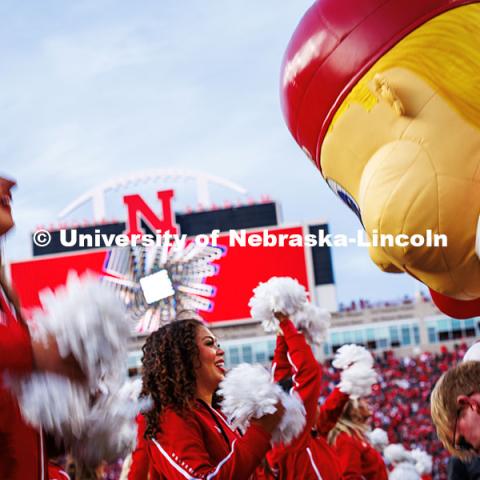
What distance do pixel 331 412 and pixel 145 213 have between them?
87.5 feet

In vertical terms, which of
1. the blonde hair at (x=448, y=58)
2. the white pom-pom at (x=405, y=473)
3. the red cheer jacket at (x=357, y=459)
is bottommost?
the white pom-pom at (x=405, y=473)

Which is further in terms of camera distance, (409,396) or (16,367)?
(409,396)

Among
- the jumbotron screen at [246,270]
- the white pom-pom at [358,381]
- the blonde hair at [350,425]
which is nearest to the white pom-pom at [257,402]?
the white pom-pom at [358,381]

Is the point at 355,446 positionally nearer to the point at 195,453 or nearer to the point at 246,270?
the point at 195,453

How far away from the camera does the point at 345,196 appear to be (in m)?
4.03

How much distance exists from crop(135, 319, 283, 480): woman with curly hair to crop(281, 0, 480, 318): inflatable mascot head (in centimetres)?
91

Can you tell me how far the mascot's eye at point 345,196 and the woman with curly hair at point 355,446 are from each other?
1608 mm

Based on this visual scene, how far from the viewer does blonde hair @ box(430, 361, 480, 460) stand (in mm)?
2396

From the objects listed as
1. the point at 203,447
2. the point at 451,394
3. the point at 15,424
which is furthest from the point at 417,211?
the point at 15,424

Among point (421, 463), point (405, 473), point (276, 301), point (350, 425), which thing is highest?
point (276, 301)

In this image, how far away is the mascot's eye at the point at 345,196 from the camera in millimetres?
3955

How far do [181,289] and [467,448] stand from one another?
2651cm

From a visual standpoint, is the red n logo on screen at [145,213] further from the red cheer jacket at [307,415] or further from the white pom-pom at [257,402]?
the white pom-pom at [257,402]

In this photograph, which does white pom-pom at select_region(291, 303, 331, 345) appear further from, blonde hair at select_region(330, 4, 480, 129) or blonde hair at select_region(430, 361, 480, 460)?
blonde hair at select_region(430, 361, 480, 460)
